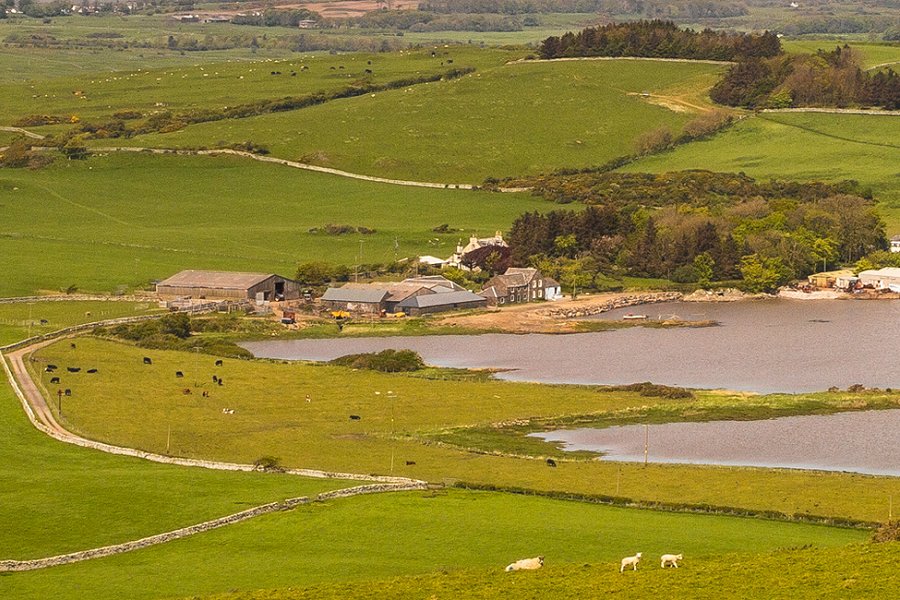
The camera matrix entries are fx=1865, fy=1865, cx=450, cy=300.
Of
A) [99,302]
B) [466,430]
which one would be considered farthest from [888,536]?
[99,302]

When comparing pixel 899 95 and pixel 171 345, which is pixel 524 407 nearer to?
pixel 171 345

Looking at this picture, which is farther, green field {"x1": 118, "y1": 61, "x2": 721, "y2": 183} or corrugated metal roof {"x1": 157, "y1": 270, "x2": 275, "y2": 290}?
green field {"x1": 118, "y1": 61, "x2": 721, "y2": 183}

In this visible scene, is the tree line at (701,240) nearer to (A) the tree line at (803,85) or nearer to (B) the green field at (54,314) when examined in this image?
(B) the green field at (54,314)

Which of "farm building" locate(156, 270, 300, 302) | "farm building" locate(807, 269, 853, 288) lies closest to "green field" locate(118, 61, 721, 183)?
"farm building" locate(807, 269, 853, 288)

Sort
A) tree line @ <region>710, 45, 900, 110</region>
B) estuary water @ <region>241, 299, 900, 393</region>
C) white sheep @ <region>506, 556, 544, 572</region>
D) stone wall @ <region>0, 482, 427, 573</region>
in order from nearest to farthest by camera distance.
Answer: white sheep @ <region>506, 556, 544, 572</region>
stone wall @ <region>0, 482, 427, 573</region>
estuary water @ <region>241, 299, 900, 393</region>
tree line @ <region>710, 45, 900, 110</region>

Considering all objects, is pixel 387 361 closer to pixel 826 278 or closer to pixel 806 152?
pixel 826 278

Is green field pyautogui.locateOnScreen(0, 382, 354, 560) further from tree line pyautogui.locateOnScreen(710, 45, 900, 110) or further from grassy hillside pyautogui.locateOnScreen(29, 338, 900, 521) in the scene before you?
tree line pyautogui.locateOnScreen(710, 45, 900, 110)

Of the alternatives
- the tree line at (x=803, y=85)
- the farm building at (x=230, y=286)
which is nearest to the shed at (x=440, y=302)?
the farm building at (x=230, y=286)
